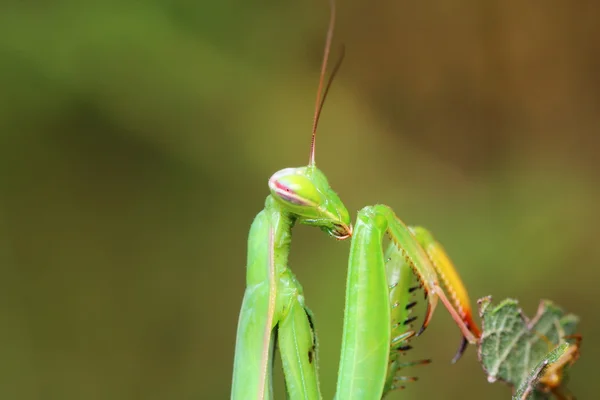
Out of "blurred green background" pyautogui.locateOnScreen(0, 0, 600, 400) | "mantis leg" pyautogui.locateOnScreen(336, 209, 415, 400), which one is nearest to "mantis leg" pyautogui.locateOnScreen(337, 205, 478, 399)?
"mantis leg" pyautogui.locateOnScreen(336, 209, 415, 400)

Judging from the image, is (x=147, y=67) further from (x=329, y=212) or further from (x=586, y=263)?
(x=586, y=263)

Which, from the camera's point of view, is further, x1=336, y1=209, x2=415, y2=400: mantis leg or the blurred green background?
the blurred green background

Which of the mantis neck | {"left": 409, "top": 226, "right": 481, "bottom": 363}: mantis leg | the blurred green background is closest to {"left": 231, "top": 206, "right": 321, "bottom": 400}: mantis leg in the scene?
the mantis neck

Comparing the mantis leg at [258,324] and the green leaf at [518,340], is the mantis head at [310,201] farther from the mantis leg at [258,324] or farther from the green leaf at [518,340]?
the green leaf at [518,340]

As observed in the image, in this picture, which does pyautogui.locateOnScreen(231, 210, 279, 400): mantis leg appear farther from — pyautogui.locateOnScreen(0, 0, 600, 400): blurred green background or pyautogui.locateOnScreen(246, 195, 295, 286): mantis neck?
pyautogui.locateOnScreen(0, 0, 600, 400): blurred green background

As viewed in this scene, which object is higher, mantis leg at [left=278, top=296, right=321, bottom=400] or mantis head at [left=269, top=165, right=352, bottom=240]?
mantis head at [left=269, top=165, right=352, bottom=240]

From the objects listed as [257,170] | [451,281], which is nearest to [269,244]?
[451,281]

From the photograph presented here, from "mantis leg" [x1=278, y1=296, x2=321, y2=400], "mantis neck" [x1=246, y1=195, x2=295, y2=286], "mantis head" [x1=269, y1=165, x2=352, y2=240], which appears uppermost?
"mantis head" [x1=269, y1=165, x2=352, y2=240]

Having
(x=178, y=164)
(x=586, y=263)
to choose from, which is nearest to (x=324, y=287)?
(x=178, y=164)
